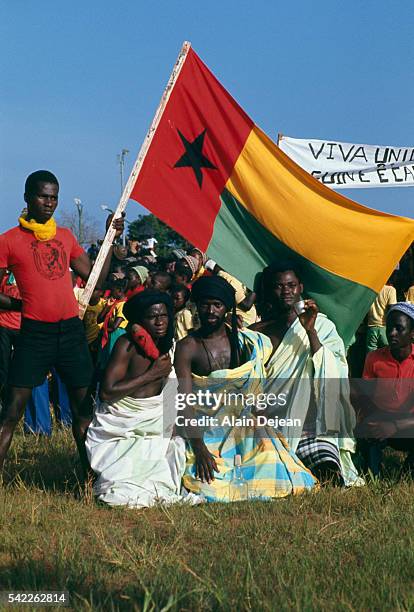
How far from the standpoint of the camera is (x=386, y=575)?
4.88 m

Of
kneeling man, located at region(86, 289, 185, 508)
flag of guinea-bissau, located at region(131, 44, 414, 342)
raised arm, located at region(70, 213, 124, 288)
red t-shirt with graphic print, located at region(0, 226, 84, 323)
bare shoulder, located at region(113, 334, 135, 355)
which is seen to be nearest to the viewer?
red t-shirt with graphic print, located at region(0, 226, 84, 323)

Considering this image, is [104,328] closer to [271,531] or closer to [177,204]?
[177,204]

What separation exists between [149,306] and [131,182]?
3.20 feet

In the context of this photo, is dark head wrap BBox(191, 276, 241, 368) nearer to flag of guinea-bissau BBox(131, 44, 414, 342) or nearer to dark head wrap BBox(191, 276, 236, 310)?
dark head wrap BBox(191, 276, 236, 310)

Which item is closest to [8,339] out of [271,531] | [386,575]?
[271,531]

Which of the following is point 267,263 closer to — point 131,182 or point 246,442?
point 131,182

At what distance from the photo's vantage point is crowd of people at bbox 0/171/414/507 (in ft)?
22.6

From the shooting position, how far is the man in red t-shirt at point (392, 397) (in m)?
7.49

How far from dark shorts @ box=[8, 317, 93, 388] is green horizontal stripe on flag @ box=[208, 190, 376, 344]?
1349mm

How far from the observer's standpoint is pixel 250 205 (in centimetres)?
778

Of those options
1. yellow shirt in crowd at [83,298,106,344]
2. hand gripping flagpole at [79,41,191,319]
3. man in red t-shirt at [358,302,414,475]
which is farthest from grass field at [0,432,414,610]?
yellow shirt in crowd at [83,298,106,344]

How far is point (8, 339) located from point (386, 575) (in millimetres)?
5724

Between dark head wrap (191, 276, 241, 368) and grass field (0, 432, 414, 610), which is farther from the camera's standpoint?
dark head wrap (191, 276, 241, 368)

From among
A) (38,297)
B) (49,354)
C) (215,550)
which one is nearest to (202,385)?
(49,354)
